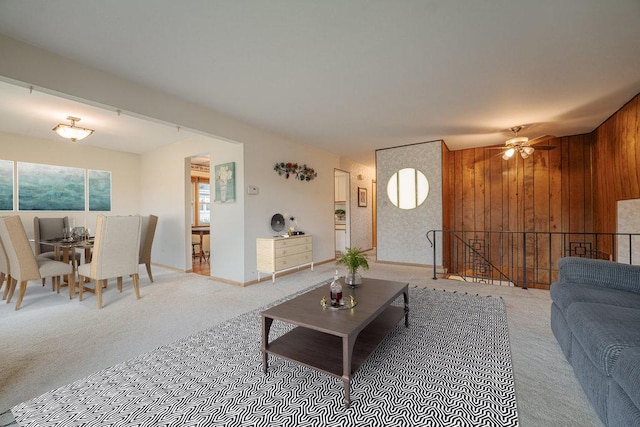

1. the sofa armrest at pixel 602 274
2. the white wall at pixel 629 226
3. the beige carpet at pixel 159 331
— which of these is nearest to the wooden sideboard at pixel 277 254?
the beige carpet at pixel 159 331

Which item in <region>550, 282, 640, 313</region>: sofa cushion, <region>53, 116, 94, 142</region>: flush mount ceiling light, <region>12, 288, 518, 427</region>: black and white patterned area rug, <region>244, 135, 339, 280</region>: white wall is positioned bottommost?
<region>12, 288, 518, 427</region>: black and white patterned area rug

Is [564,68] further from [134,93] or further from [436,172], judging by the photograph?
[134,93]

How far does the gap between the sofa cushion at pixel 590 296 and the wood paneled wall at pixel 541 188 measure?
9.66 feet

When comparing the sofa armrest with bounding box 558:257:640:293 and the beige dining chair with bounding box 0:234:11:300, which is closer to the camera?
the sofa armrest with bounding box 558:257:640:293

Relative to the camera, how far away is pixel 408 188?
18.7 feet

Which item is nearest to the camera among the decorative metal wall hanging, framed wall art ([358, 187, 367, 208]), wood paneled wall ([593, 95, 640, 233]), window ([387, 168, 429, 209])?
wood paneled wall ([593, 95, 640, 233])

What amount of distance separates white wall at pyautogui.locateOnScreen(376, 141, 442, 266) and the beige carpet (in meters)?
1.14

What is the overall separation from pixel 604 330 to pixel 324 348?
1.61 m

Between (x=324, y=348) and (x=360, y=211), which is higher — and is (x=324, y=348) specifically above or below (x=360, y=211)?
below

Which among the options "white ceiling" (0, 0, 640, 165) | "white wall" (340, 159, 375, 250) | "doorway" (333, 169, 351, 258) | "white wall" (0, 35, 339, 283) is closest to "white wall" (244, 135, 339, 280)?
"white wall" (0, 35, 339, 283)

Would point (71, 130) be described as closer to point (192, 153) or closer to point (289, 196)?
A: point (192, 153)

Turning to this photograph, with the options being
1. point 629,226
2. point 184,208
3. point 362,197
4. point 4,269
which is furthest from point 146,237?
point 629,226

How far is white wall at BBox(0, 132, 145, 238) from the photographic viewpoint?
189 inches

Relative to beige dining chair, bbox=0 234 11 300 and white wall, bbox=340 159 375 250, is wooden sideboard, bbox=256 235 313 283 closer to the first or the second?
white wall, bbox=340 159 375 250
